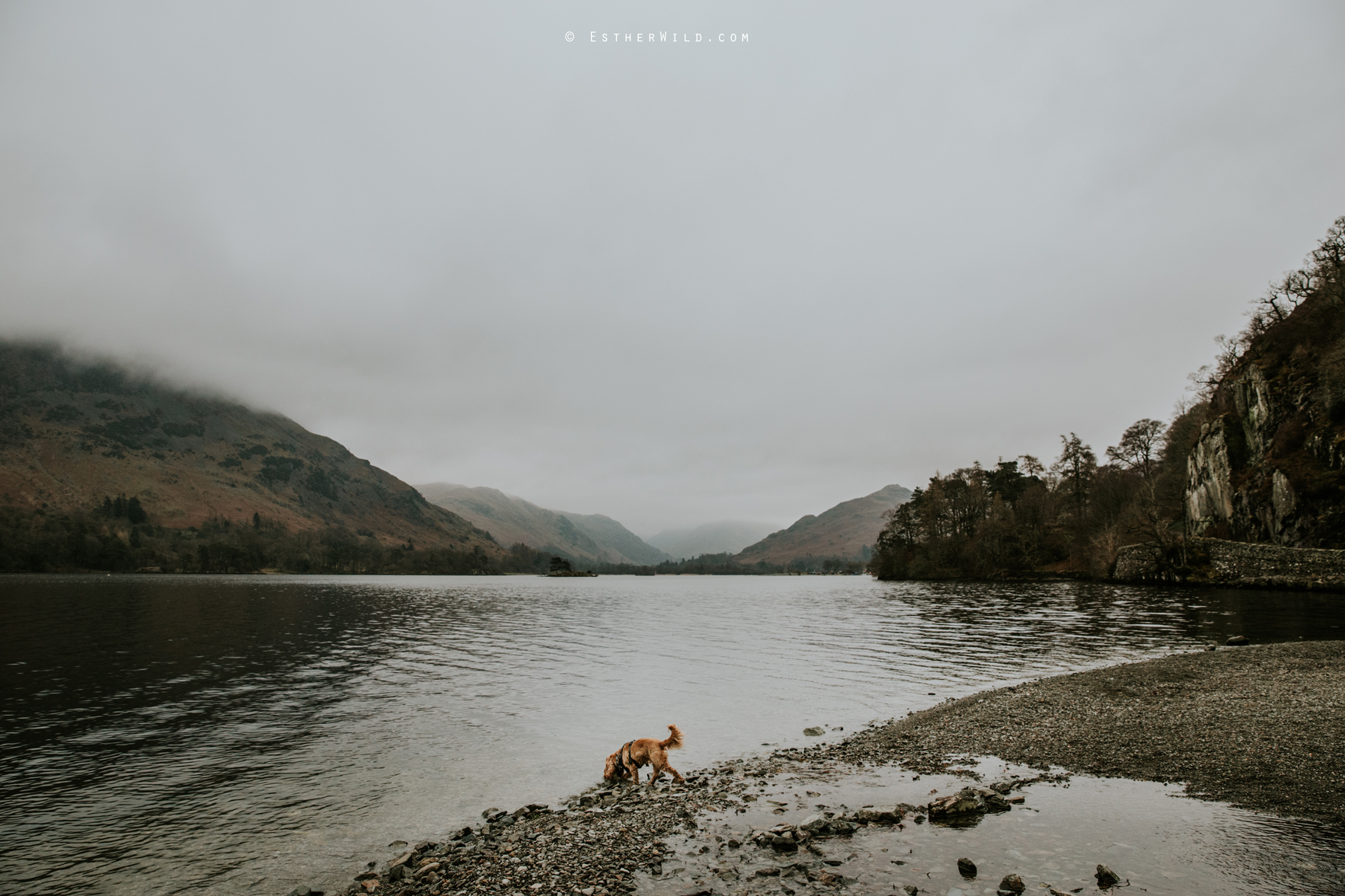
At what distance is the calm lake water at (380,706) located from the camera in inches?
568

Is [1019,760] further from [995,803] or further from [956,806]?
[956,806]

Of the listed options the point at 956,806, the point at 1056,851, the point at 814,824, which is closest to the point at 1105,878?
the point at 1056,851

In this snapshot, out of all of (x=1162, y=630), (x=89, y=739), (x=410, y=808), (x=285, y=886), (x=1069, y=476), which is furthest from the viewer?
(x=1069, y=476)

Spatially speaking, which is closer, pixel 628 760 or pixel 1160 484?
pixel 628 760

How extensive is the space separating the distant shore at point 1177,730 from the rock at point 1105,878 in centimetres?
504

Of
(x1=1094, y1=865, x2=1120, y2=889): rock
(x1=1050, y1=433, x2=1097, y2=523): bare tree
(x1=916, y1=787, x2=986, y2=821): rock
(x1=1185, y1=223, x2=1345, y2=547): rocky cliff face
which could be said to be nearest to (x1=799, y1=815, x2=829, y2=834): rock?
(x1=916, y1=787, x2=986, y2=821): rock

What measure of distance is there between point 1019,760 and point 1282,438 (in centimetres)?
9730

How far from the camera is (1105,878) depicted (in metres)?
9.70

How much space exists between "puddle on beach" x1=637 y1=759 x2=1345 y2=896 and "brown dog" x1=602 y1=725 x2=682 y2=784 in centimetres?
364

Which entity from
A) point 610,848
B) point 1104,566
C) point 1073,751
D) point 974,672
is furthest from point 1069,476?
point 610,848

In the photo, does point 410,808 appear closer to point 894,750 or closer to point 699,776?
point 699,776

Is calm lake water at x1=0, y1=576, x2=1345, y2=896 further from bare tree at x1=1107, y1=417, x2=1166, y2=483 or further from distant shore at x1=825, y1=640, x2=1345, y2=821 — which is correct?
bare tree at x1=1107, y1=417, x2=1166, y2=483

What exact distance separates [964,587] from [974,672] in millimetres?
102116

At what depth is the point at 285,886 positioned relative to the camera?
1202 centimetres
